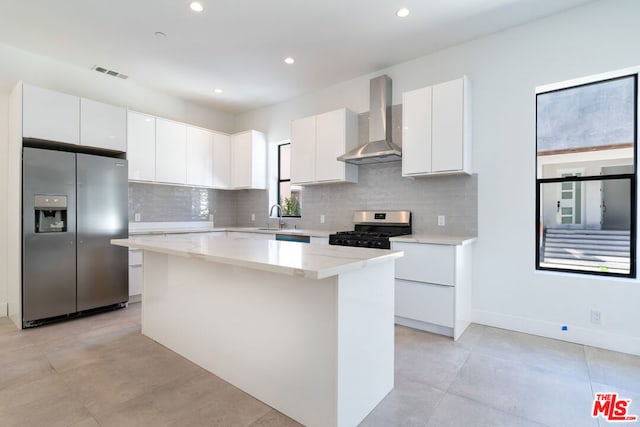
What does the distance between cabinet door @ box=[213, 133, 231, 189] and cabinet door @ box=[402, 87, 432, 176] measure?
311 centimetres

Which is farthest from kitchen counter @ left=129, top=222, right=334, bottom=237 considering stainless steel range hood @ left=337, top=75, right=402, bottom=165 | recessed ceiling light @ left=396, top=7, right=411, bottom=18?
recessed ceiling light @ left=396, top=7, right=411, bottom=18

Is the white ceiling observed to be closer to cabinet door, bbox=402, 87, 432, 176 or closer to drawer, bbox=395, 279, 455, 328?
cabinet door, bbox=402, 87, 432, 176

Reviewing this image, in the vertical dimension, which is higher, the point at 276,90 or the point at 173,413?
the point at 276,90

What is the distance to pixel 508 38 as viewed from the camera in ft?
10.0

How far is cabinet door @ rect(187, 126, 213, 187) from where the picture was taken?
15.5 feet

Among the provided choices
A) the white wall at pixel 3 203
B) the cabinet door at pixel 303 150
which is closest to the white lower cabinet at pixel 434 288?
the cabinet door at pixel 303 150

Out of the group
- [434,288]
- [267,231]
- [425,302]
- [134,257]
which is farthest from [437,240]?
[134,257]

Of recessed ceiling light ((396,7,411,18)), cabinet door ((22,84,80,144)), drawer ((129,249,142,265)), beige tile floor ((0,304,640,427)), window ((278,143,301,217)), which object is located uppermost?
recessed ceiling light ((396,7,411,18))

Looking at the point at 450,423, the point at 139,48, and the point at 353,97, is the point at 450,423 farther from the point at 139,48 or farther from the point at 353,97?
the point at 139,48

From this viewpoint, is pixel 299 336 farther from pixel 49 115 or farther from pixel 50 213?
pixel 49 115

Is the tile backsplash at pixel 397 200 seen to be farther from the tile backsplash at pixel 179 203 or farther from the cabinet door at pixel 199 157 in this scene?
the cabinet door at pixel 199 157

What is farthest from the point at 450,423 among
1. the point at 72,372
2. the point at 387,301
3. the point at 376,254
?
the point at 72,372

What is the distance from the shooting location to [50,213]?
10.6ft

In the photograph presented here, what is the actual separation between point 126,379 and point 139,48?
325 centimetres
